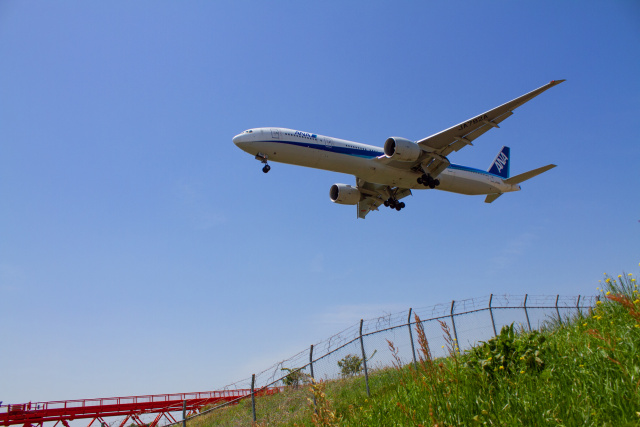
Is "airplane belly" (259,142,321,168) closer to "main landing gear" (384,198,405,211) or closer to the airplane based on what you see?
the airplane

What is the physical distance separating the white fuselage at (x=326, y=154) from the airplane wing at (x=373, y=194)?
299 cm

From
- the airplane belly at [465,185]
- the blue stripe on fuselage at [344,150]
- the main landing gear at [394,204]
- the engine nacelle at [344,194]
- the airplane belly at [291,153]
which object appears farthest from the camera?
the main landing gear at [394,204]

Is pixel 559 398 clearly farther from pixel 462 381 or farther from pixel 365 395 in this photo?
pixel 365 395

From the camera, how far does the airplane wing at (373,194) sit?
104 feet

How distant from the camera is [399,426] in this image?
19.1ft

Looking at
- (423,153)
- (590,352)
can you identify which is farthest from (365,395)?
(423,153)

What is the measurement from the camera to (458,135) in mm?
26141

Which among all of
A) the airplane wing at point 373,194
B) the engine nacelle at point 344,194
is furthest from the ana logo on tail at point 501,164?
the engine nacelle at point 344,194

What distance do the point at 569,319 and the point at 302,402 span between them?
7055 mm

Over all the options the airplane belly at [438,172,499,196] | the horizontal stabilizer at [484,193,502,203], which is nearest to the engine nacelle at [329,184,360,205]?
the airplane belly at [438,172,499,196]

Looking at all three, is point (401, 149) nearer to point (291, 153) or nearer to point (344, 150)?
point (344, 150)

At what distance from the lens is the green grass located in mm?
4801

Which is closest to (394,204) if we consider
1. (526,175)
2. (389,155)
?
(389,155)

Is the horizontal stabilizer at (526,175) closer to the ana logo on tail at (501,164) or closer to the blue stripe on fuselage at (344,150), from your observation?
the ana logo on tail at (501,164)
